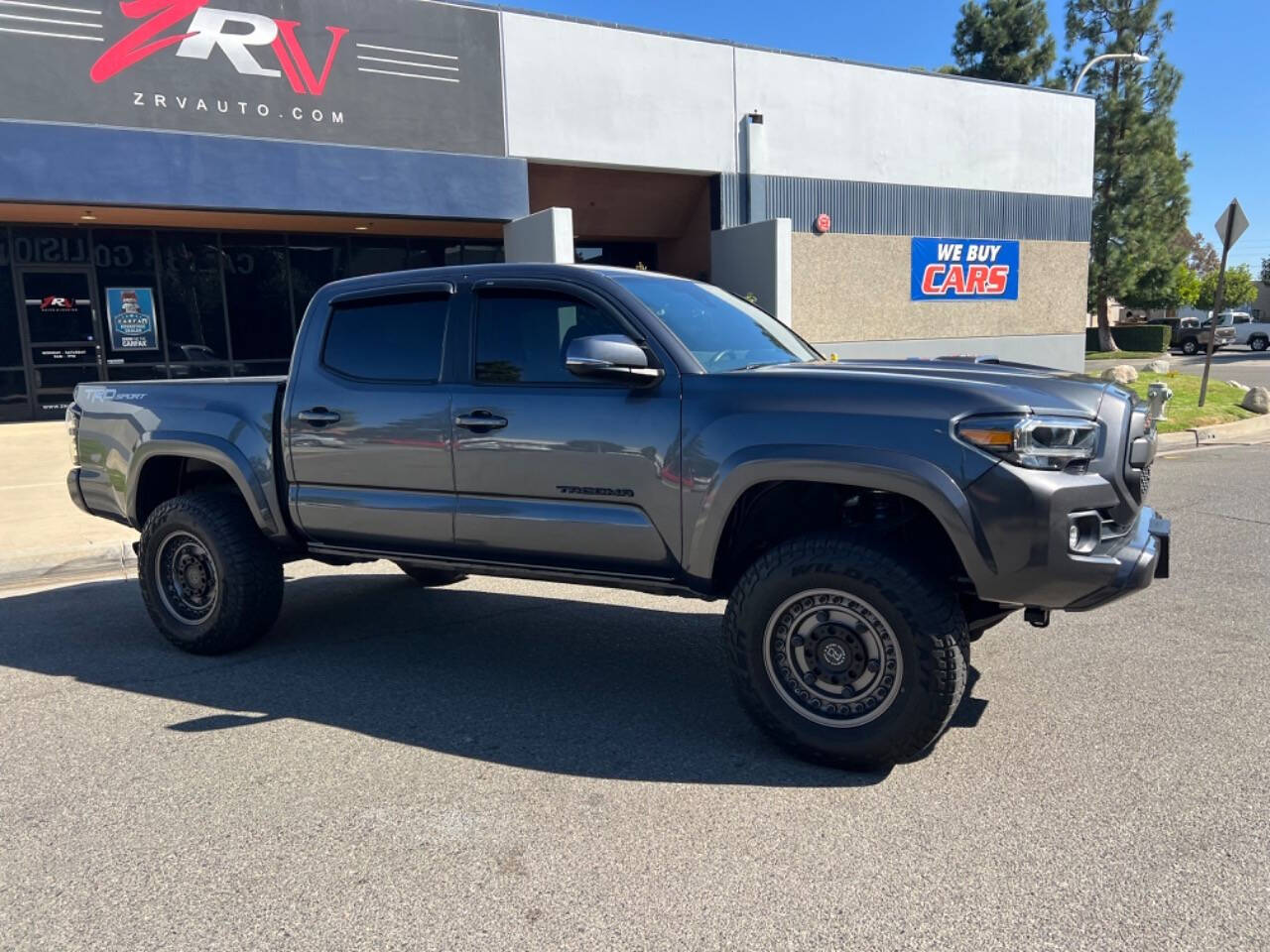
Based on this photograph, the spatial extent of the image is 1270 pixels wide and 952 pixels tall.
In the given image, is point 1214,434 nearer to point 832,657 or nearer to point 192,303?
point 832,657

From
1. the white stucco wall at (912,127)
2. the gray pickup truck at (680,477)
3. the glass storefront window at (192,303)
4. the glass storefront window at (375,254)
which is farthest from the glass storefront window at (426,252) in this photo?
the gray pickup truck at (680,477)

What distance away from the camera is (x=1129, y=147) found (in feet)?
119

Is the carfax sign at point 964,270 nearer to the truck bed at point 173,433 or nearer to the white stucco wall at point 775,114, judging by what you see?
the white stucco wall at point 775,114

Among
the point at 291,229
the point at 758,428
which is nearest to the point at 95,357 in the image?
the point at 291,229

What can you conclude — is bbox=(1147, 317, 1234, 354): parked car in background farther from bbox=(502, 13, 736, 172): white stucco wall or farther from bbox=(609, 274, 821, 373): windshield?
bbox=(609, 274, 821, 373): windshield

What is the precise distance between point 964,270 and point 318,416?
19.5 meters

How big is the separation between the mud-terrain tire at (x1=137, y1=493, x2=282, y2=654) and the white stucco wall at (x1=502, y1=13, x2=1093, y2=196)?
12573 millimetres

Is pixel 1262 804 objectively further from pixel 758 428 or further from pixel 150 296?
pixel 150 296

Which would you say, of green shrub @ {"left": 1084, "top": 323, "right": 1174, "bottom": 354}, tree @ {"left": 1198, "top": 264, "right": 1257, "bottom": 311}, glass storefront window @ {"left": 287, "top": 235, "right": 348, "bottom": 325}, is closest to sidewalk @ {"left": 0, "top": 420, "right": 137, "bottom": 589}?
glass storefront window @ {"left": 287, "top": 235, "right": 348, "bottom": 325}

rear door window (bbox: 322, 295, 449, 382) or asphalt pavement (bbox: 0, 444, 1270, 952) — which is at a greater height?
rear door window (bbox: 322, 295, 449, 382)

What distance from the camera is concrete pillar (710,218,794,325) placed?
55.2 ft

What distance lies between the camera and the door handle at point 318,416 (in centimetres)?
459

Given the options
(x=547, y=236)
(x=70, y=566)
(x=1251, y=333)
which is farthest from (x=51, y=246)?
(x=1251, y=333)

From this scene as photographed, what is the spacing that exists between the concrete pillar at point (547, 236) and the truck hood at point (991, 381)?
35.5ft
